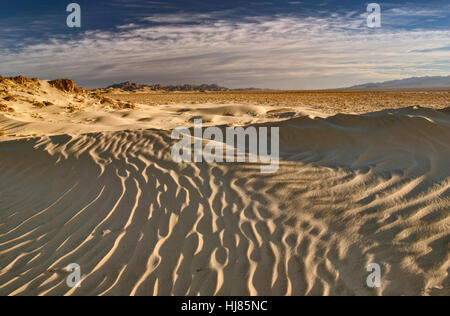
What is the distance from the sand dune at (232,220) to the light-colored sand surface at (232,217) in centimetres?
1

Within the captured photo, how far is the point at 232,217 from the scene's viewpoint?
3.54 meters

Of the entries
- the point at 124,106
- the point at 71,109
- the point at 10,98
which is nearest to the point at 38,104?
the point at 10,98

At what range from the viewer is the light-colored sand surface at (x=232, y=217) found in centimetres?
262

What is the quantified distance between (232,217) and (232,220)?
2.5 inches

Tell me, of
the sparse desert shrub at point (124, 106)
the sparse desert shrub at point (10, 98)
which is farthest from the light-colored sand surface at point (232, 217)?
the sparse desert shrub at point (124, 106)

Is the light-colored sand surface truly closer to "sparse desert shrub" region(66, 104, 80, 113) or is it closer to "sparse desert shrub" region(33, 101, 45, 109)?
"sparse desert shrub" region(66, 104, 80, 113)

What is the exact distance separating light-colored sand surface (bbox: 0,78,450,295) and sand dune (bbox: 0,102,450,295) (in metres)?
0.01

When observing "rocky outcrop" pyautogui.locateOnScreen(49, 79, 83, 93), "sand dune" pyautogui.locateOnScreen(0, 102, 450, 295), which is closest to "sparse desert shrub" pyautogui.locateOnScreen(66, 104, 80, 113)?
"rocky outcrop" pyautogui.locateOnScreen(49, 79, 83, 93)

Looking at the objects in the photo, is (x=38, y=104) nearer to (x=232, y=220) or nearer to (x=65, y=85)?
(x=65, y=85)

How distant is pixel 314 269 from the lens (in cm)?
266

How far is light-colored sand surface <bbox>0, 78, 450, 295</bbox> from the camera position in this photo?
2.62m

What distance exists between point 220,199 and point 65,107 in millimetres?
12534
